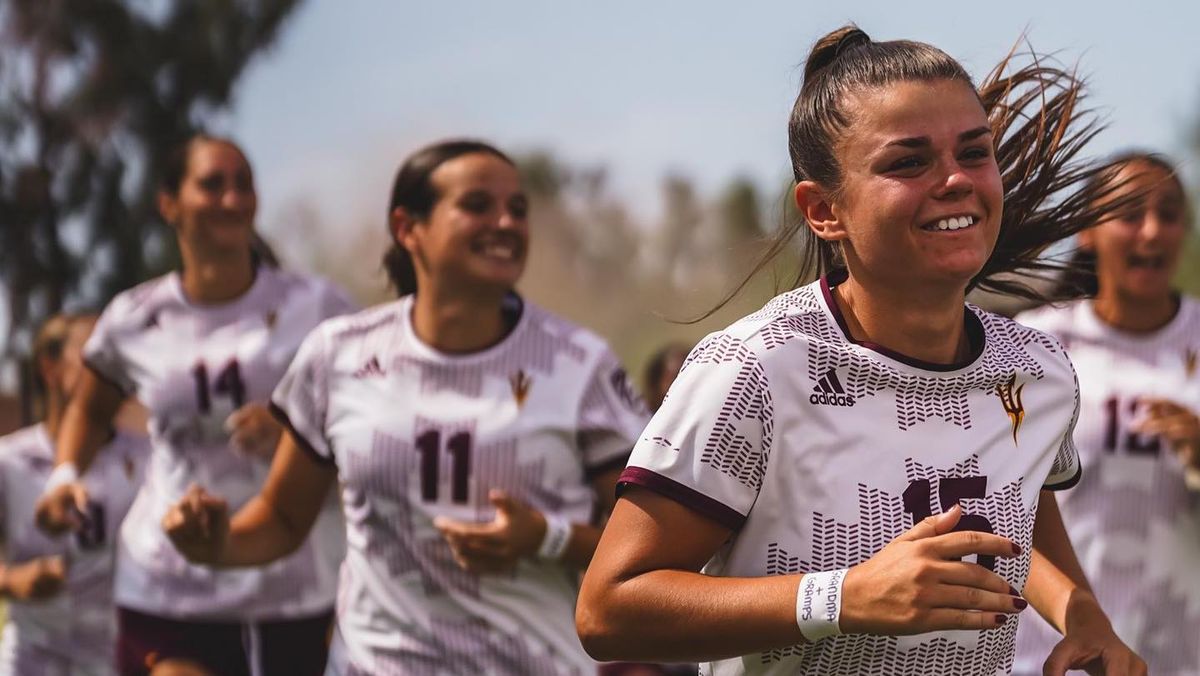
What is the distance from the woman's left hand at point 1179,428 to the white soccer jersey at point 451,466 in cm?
185

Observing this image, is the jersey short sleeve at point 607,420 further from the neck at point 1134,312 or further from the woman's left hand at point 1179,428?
the neck at point 1134,312

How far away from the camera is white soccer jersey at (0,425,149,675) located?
7945 millimetres

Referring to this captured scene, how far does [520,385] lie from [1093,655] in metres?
2.00

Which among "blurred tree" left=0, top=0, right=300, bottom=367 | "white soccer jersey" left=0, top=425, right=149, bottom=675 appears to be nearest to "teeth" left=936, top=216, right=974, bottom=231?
"white soccer jersey" left=0, top=425, right=149, bottom=675

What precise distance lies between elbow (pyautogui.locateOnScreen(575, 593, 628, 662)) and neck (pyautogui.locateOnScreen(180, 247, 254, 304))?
3.80 meters

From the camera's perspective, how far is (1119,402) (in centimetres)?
642

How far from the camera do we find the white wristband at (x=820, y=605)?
288cm

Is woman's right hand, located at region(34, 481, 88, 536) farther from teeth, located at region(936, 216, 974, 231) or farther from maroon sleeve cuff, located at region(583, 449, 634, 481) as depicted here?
teeth, located at region(936, 216, 974, 231)

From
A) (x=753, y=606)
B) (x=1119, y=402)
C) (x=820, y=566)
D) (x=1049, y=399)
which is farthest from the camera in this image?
(x=1119, y=402)

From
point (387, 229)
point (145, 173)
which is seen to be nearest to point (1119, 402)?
point (387, 229)

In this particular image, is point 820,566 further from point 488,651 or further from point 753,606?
point 488,651

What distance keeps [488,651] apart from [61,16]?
17.8 meters

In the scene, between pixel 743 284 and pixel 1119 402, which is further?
pixel 1119 402

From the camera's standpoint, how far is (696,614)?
9.79 feet
